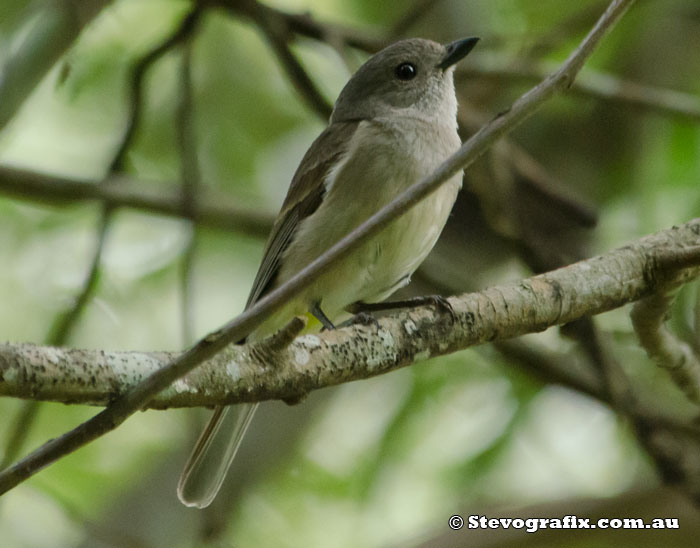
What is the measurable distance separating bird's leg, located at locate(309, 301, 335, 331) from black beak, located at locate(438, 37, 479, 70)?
1465mm

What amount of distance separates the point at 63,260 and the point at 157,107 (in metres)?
1.32

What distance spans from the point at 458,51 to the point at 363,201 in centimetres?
110

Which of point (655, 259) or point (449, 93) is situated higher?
point (449, 93)

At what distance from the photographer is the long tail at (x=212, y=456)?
3.46 metres

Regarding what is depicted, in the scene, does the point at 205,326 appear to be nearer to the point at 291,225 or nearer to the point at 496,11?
the point at 291,225

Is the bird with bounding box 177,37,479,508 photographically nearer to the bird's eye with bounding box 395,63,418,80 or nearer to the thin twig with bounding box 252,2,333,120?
the bird's eye with bounding box 395,63,418,80

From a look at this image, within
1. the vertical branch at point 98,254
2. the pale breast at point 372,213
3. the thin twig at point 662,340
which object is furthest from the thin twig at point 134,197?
the thin twig at point 662,340

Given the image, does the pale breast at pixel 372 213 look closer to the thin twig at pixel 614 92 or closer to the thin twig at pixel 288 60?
the thin twig at pixel 288 60

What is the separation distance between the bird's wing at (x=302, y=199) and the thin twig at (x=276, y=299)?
76.7 inches

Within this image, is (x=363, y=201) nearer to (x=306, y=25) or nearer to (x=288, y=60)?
(x=288, y=60)

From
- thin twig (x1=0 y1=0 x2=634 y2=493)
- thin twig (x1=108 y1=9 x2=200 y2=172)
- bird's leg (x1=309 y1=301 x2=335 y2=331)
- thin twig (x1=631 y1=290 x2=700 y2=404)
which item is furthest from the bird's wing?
thin twig (x1=0 y1=0 x2=634 y2=493)

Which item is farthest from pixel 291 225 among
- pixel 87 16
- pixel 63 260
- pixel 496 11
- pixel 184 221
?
pixel 496 11

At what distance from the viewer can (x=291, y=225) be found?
13.6 feet

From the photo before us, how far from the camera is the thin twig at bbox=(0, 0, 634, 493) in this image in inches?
75.5
